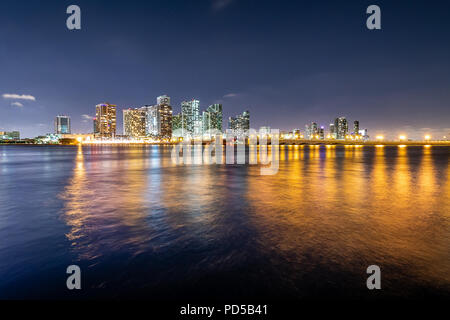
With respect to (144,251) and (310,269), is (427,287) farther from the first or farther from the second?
(144,251)

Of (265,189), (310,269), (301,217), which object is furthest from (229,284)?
(265,189)

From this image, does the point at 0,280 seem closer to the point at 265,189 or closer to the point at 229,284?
the point at 229,284

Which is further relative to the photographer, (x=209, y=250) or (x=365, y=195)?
(x=365, y=195)

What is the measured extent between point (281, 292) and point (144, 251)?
377 centimetres

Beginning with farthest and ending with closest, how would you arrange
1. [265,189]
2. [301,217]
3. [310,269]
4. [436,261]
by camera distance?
[265,189] < [301,217] < [436,261] < [310,269]

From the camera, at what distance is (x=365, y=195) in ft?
49.5

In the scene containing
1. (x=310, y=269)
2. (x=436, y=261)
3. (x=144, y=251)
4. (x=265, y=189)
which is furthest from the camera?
(x=265, y=189)

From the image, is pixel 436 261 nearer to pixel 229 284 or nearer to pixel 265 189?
pixel 229 284

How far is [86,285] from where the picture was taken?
18.2 ft
